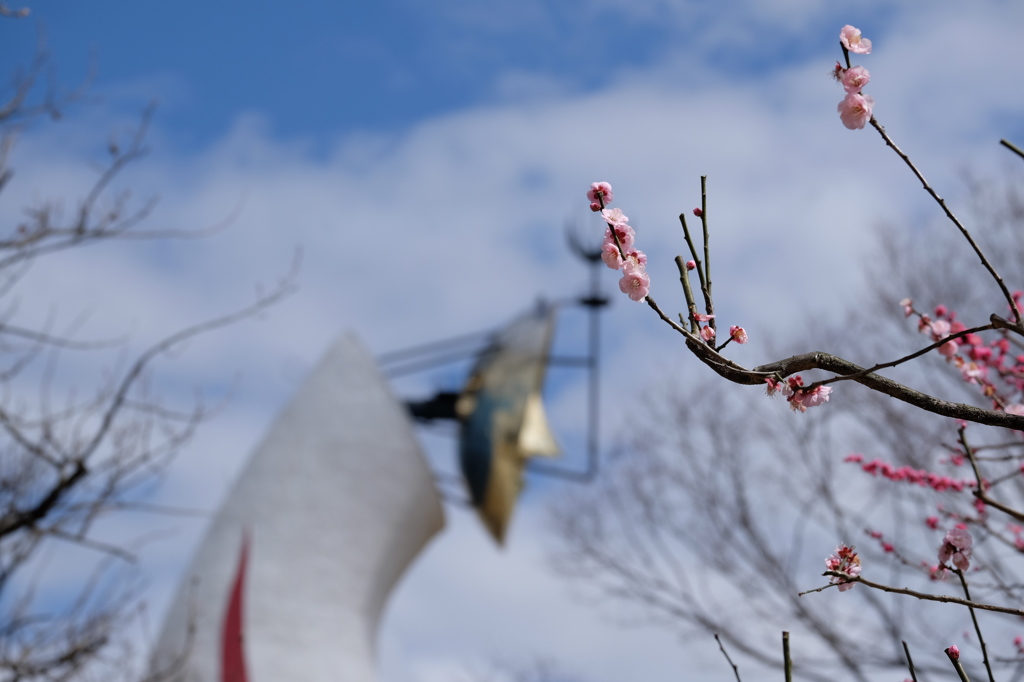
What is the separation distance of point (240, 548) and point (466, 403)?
287cm

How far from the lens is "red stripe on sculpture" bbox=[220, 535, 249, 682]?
8.33m

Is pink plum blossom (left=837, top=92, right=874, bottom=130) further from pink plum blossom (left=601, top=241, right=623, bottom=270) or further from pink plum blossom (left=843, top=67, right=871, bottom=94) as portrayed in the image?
pink plum blossom (left=601, top=241, right=623, bottom=270)

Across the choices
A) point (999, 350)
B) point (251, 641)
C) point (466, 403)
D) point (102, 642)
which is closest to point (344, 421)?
point (466, 403)

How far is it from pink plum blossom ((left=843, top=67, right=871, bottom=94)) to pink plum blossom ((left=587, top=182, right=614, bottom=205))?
0.55 meters

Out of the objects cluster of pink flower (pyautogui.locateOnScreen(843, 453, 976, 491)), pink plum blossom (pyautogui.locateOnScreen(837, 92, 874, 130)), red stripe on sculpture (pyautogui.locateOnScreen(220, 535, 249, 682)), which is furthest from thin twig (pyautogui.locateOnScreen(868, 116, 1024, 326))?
red stripe on sculpture (pyautogui.locateOnScreen(220, 535, 249, 682))

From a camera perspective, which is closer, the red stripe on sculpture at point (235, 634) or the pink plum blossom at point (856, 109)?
the pink plum blossom at point (856, 109)

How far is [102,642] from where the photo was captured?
4.56m

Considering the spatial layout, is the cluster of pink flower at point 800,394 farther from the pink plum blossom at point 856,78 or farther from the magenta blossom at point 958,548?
the pink plum blossom at point 856,78

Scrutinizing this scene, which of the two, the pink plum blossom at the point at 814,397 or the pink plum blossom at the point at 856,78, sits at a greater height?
the pink plum blossom at the point at 856,78

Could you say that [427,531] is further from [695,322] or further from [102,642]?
[695,322]

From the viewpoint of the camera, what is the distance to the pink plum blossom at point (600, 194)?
6.55ft

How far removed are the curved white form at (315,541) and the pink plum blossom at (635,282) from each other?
24.4 ft

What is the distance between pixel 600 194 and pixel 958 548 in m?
1.07

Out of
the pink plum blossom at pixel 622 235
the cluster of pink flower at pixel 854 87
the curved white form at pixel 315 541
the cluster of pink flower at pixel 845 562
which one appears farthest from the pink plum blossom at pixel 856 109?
the curved white form at pixel 315 541
